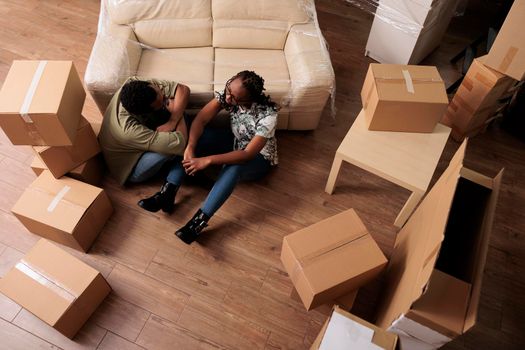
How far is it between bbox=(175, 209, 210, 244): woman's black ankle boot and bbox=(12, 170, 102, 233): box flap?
1.46 feet

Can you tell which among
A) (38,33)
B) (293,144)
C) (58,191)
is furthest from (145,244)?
(38,33)

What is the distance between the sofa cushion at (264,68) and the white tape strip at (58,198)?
36.0 inches

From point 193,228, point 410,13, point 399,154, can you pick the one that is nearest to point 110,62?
point 193,228

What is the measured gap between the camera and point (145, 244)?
77.0 inches

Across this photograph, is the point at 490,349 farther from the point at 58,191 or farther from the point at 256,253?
the point at 58,191

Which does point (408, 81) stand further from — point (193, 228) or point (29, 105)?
point (29, 105)

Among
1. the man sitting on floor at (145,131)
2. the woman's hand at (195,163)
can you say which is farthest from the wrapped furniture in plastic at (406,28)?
the woman's hand at (195,163)

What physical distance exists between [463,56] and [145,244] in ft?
8.54

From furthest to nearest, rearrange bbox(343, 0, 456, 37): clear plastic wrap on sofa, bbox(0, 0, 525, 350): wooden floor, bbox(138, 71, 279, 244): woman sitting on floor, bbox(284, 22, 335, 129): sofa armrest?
bbox(343, 0, 456, 37): clear plastic wrap on sofa, bbox(284, 22, 335, 129): sofa armrest, bbox(138, 71, 279, 244): woman sitting on floor, bbox(0, 0, 525, 350): wooden floor

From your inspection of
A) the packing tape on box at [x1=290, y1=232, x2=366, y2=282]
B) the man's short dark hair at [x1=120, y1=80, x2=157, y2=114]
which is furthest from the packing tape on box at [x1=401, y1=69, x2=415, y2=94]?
the man's short dark hair at [x1=120, y1=80, x2=157, y2=114]

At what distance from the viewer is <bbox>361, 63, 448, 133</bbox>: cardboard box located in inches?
69.9

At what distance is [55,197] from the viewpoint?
1.83m

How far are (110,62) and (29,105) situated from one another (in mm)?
571

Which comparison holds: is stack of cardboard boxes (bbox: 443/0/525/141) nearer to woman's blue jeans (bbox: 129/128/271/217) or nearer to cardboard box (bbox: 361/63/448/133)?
cardboard box (bbox: 361/63/448/133)
